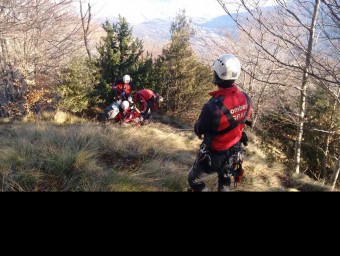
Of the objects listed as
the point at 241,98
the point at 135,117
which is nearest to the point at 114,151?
the point at 241,98

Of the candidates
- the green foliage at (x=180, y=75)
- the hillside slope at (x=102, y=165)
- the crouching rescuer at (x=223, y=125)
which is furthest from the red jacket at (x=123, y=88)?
the crouching rescuer at (x=223, y=125)

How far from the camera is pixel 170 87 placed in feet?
40.3

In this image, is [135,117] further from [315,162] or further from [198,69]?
[315,162]

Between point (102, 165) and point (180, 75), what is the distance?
27.7 feet

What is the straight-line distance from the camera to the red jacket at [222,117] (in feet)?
8.88

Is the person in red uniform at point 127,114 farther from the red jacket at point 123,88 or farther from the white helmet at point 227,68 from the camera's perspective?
the white helmet at point 227,68

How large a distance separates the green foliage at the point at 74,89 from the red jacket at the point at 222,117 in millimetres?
7613

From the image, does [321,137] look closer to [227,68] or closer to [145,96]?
[145,96]

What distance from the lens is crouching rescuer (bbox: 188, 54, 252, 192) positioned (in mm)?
2736

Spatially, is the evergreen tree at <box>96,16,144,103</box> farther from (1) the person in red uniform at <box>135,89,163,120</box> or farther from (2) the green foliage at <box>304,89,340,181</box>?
(2) the green foliage at <box>304,89,340,181</box>

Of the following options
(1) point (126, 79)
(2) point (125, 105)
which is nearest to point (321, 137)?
(2) point (125, 105)

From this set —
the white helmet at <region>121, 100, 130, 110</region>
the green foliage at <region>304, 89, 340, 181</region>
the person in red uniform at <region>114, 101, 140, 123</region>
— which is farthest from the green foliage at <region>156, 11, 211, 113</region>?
the green foliage at <region>304, 89, 340, 181</region>

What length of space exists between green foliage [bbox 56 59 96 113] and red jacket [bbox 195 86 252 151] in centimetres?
761
